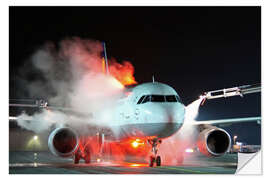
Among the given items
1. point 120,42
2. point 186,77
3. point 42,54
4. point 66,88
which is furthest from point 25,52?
point 186,77

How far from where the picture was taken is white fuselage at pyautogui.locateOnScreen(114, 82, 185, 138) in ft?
52.1

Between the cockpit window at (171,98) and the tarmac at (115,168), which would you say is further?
the cockpit window at (171,98)

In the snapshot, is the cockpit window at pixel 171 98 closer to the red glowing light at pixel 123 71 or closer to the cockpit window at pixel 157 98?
the cockpit window at pixel 157 98

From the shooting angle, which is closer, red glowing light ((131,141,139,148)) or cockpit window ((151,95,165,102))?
cockpit window ((151,95,165,102))

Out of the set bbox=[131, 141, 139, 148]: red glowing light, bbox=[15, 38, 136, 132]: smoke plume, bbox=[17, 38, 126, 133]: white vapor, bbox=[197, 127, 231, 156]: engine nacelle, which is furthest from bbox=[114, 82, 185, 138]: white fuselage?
bbox=[197, 127, 231, 156]: engine nacelle

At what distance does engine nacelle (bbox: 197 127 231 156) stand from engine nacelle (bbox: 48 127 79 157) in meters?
5.72

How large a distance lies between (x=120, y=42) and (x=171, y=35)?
3231 millimetres

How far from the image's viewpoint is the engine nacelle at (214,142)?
60.8 ft

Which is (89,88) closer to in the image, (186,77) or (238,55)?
(186,77)

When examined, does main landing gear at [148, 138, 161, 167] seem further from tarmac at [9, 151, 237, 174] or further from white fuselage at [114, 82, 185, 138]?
white fuselage at [114, 82, 185, 138]

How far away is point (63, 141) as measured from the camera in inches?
774

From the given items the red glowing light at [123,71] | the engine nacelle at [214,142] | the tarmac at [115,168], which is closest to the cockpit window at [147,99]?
the tarmac at [115,168]

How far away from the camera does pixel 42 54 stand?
71.6 ft

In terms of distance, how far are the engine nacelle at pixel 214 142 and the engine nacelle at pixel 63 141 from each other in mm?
5715
